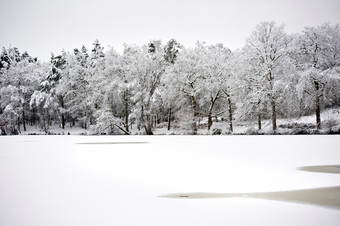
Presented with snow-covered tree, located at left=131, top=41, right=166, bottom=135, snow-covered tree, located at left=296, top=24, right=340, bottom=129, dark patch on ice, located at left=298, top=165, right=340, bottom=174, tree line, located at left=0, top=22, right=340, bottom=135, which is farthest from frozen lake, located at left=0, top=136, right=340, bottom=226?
snow-covered tree, located at left=131, top=41, right=166, bottom=135

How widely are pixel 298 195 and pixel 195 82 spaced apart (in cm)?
3812

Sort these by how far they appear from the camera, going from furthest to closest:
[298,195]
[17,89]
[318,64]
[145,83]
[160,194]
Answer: [17,89]
[145,83]
[318,64]
[160,194]
[298,195]

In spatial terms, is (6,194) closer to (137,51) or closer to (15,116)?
(137,51)

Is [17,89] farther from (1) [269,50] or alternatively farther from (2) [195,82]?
(1) [269,50]

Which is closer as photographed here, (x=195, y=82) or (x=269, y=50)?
(x=269, y=50)

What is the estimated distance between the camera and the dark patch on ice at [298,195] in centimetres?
648

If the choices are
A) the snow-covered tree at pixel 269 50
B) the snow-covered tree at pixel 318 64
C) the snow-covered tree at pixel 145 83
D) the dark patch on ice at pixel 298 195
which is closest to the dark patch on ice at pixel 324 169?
the dark patch on ice at pixel 298 195

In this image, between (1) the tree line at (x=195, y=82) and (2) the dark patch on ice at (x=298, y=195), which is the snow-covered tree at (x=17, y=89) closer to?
(1) the tree line at (x=195, y=82)

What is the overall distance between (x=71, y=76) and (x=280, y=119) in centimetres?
3614

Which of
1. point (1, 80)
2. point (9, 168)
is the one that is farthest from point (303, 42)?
point (1, 80)

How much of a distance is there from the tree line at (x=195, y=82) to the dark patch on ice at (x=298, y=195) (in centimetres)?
2892

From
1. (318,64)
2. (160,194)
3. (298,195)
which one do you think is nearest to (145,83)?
(318,64)

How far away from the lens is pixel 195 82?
44.7 meters

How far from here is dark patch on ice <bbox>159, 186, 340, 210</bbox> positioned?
6.48 meters
